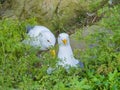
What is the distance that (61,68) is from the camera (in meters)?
2.55

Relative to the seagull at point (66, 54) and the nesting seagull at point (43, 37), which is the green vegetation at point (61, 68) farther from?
the nesting seagull at point (43, 37)

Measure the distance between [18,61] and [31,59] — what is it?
9 centimetres

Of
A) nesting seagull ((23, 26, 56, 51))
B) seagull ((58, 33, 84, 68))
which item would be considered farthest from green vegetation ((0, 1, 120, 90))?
nesting seagull ((23, 26, 56, 51))

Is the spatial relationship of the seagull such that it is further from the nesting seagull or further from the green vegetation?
the nesting seagull

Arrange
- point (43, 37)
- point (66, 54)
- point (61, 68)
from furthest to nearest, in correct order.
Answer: point (43, 37) → point (66, 54) → point (61, 68)

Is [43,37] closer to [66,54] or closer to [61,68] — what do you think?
[66,54]

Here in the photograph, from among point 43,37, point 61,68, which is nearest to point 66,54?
point 61,68

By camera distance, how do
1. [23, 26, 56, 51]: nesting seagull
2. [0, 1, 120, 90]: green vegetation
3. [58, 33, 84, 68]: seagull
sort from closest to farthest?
[0, 1, 120, 90]: green vegetation < [58, 33, 84, 68]: seagull < [23, 26, 56, 51]: nesting seagull

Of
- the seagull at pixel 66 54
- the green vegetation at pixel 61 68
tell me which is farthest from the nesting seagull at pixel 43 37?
the green vegetation at pixel 61 68

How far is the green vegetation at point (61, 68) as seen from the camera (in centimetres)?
239

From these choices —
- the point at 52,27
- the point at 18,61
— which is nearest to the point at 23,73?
the point at 18,61

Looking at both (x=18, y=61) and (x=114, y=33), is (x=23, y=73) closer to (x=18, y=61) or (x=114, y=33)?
(x=18, y=61)

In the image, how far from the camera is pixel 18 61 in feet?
8.46

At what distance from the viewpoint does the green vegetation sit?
7.83ft
